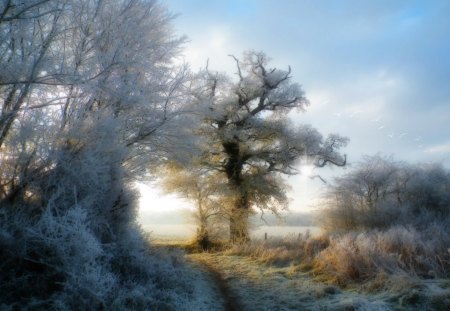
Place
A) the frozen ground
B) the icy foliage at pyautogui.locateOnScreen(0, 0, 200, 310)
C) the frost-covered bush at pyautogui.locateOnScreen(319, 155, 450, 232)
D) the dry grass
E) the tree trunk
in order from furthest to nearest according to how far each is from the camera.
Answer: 1. the frost-covered bush at pyautogui.locateOnScreen(319, 155, 450, 232)
2. the tree trunk
3. the dry grass
4. the frozen ground
5. the icy foliage at pyautogui.locateOnScreen(0, 0, 200, 310)

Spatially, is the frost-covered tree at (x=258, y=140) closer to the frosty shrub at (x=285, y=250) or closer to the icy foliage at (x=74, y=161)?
the frosty shrub at (x=285, y=250)

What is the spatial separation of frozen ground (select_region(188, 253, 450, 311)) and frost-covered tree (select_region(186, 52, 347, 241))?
8683 mm

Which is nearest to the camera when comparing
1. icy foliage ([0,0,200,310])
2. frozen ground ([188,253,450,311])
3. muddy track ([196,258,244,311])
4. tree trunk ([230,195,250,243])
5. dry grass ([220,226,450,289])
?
icy foliage ([0,0,200,310])

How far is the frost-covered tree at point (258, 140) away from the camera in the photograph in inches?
797

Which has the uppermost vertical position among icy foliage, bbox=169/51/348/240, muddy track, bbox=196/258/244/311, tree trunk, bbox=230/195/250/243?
icy foliage, bbox=169/51/348/240

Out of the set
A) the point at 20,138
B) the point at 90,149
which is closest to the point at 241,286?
the point at 90,149

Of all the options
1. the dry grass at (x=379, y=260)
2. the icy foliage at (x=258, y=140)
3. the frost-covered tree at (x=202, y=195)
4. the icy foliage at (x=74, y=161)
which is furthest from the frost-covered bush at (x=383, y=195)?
the icy foliage at (x=74, y=161)

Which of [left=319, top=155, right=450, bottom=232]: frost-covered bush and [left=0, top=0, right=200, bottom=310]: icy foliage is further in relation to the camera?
[left=319, top=155, right=450, bottom=232]: frost-covered bush

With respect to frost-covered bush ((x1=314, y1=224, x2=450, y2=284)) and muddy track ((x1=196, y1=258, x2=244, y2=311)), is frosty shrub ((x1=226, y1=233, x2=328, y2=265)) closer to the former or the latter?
frost-covered bush ((x1=314, y1=224, x2=450, y2=284))

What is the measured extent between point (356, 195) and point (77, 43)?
951 inches

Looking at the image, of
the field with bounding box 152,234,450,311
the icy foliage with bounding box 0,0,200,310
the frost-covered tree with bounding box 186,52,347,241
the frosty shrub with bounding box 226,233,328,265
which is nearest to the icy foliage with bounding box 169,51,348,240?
the frost-covered tree with bounding box 186,52,347,241

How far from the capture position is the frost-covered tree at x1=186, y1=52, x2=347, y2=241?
20.2 meters

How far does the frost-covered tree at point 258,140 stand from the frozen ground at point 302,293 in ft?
28.5

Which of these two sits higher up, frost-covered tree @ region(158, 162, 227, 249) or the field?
frost-covered tree @ region(158, 162, 227, 249)
